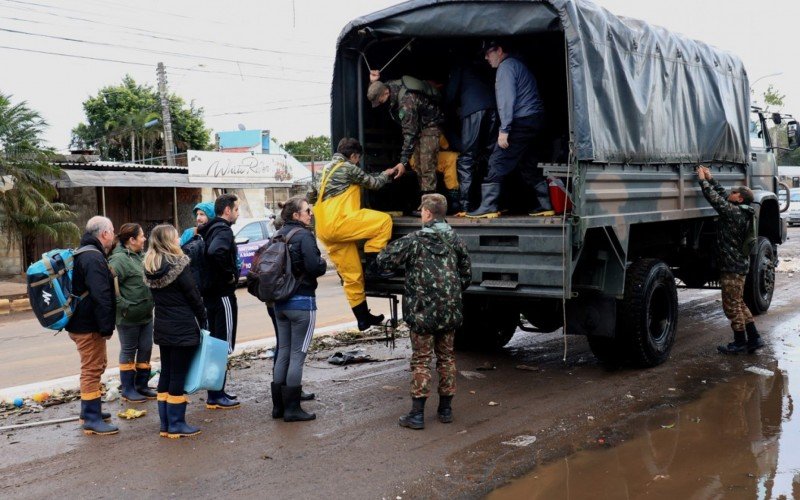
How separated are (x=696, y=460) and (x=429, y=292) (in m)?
2.07

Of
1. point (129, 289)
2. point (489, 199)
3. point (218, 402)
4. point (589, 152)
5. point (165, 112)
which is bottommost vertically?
point (218, 402)

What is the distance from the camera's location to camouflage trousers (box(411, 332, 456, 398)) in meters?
5.59

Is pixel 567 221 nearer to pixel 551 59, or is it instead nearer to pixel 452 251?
pixel 452 251

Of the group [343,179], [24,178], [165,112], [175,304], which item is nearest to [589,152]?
[343,179]

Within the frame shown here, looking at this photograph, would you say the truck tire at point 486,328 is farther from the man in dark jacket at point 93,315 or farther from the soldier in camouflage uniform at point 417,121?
the man in dark jacket at point 93,315

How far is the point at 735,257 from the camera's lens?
26.2 ft

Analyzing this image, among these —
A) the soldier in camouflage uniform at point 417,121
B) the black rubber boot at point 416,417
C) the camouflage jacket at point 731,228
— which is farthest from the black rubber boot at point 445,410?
the camouflage jacket at point 731,228

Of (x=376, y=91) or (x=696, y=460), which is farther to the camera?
(x=376, y=91)

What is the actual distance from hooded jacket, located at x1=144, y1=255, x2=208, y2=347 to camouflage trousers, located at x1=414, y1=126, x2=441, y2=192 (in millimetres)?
2726

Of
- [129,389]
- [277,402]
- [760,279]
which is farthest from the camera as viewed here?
[760,279]

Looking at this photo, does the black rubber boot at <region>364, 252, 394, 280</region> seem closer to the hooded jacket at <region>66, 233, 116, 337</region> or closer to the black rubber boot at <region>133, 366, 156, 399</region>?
the black rubber boot at <region>133, 366, 156, 399</region>

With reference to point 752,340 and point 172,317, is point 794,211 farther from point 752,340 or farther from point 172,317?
point 172,317

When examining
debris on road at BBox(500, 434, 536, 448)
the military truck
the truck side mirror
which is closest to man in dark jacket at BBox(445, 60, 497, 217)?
the military truck

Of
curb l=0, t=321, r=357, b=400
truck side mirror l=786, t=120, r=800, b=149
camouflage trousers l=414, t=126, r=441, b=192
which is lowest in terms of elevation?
curb l=0, t=321, r=357, b=400
